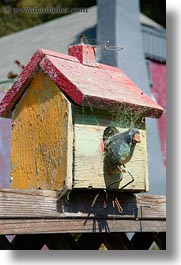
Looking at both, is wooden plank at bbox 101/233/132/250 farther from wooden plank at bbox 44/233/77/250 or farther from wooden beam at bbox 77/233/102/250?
wooden plank at bbox 44/233/77/250

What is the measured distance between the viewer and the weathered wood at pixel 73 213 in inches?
47.9

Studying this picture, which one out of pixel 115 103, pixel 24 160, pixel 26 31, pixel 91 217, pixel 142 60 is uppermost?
pixel 26 31

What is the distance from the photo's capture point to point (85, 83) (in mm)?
1319

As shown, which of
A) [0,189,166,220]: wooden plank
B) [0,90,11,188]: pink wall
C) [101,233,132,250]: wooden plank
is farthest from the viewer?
[0,90,11,188]: pink wall

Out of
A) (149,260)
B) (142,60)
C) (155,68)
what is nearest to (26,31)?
(155,68)

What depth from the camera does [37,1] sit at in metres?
2.80

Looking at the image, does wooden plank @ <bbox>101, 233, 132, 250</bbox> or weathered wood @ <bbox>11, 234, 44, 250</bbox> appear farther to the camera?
wooden plank @ <bbox>101, 233, 132, 250</bbox>

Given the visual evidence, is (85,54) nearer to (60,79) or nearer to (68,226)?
(60,79)

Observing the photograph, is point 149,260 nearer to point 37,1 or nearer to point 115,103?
point 115,103

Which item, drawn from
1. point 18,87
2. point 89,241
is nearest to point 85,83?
point 18,87

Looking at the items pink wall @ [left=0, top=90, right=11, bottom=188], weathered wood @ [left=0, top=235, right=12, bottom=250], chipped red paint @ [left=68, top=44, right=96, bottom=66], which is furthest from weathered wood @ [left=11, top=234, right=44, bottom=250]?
pink wall @ [left=0, top=90, right=11, bottom=188]

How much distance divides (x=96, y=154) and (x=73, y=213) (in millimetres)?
112

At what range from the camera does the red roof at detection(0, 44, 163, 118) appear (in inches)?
51.2

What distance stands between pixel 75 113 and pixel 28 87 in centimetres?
14
